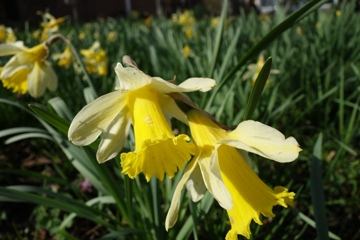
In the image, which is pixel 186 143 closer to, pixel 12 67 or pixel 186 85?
pixel 186 85

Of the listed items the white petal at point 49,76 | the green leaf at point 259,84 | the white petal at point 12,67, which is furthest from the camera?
the white petal at point 49,76

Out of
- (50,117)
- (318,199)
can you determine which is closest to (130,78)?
(50,117)

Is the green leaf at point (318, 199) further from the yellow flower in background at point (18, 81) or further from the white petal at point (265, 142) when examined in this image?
the yellow flower in background at point (18, 81)

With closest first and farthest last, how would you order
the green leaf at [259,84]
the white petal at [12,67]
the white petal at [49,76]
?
the green leaf at [259,84]
the white petal at [12,67]
the white petal at [49,76]

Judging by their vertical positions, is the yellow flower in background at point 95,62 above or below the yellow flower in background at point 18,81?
below

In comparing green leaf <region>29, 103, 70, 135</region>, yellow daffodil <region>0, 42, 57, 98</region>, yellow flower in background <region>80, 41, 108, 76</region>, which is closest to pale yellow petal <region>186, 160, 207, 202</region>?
green leaf <region>29, 103, 70, 135</region>

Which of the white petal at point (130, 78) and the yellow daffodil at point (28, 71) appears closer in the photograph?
the white petal at point (130, 78)

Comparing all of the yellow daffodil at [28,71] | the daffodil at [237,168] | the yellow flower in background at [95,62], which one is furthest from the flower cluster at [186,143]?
the yellow flower in background at [95,62]
